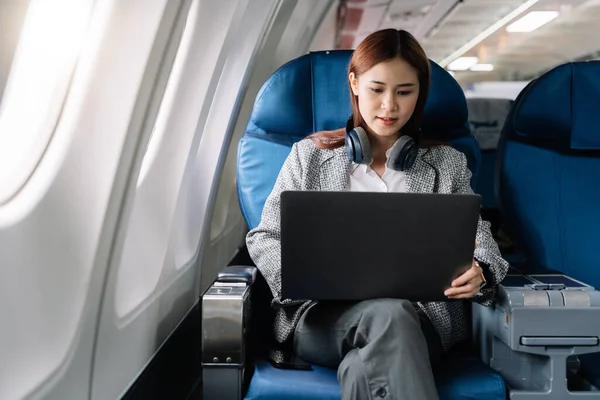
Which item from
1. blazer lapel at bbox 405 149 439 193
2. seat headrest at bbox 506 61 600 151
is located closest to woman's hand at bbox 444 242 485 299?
blazer lapel at bbox 405 149 439 193

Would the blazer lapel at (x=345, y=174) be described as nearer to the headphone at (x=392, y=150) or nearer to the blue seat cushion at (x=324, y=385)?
the headphone at (x=392, y=150)

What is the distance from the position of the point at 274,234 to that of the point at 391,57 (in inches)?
24.9

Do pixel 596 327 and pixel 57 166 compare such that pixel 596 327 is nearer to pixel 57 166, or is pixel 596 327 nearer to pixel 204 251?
pixel 57 166

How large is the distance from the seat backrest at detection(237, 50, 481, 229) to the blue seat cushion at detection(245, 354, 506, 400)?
0.65 m

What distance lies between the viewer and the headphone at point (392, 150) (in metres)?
2.00

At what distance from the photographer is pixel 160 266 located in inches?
91.1

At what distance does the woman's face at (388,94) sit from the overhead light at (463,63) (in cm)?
832

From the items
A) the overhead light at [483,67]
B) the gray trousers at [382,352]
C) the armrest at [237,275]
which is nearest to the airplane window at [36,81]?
the armrest at [237,275]

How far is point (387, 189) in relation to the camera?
6.79 feet

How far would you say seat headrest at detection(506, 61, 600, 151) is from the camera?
2262 millimetres

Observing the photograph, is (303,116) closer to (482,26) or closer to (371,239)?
Answer: (371,239)

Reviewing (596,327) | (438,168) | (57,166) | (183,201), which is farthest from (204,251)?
(596,327)

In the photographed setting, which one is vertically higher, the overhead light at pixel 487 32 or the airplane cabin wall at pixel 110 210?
the overhead light at pixel 487 32

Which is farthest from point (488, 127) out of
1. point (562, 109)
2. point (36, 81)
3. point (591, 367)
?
point (36, 81)
